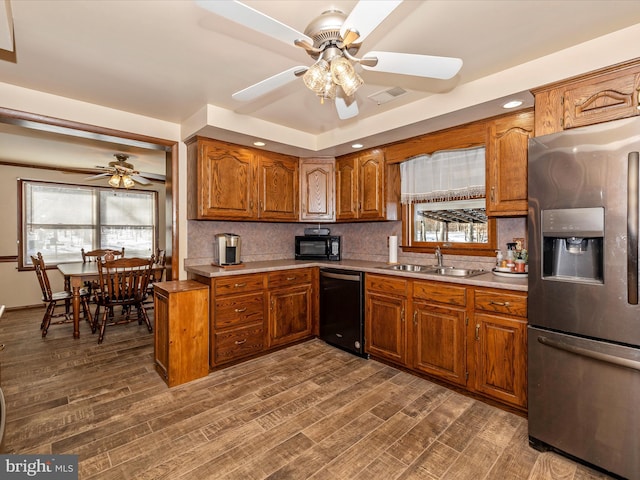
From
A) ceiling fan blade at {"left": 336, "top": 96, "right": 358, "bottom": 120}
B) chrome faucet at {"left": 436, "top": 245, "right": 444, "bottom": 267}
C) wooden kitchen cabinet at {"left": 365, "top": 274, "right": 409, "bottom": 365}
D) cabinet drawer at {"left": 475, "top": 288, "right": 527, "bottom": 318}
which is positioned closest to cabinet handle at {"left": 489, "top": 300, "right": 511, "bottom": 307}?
cabinet drawer at {"left": 475, "top": 288, "right": 527, "bottom": 318}

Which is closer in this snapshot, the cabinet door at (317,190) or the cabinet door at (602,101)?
the cabinet door at (602,101)

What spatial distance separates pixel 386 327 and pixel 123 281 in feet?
9.90

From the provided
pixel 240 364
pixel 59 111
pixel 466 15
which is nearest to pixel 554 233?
pixel 466 15

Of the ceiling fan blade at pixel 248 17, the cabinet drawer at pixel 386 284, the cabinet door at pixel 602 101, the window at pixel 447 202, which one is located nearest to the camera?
the ceiling fan blade at pixel 248 17

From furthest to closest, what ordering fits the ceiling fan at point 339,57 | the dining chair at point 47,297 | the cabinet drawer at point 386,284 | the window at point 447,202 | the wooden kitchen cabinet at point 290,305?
the dining chair at point 47,297 → the wooden kitchen cabinet at point 290,305 → the window at point 447,202 → the cabinet drawer at point 386,284 → the ceiling fan at point 339,57

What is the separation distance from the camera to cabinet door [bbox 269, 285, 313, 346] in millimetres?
3273

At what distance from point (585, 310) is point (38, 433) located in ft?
11.0

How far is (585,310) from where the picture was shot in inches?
66.7

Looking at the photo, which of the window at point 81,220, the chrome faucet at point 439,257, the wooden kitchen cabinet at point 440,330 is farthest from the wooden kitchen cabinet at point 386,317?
the window at point 81,220

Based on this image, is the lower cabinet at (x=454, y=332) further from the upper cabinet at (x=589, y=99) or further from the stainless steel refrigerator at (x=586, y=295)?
the upper cabinet at (x=589, y=99)

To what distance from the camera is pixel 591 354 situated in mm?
1665

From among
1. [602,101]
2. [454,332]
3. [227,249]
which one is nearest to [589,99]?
[602,101]

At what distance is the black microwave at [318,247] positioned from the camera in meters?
3.91

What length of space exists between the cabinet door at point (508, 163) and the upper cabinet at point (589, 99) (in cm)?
31
